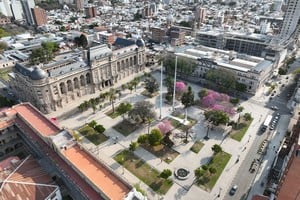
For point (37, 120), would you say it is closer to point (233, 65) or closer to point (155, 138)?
point (155, 138)

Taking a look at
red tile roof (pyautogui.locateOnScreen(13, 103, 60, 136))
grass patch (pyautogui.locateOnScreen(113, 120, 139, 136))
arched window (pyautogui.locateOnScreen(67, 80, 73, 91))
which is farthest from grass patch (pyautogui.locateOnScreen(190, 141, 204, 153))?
arched window (pyautogui.locateOnScreen(67, 80, 73, 91))

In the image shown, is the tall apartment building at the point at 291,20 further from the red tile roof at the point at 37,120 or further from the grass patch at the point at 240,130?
the red tile roof at the point at 37,120

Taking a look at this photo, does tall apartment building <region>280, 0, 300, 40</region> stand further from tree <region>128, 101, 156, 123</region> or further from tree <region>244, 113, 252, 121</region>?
tree <region>128, 101, 156, 123</region>

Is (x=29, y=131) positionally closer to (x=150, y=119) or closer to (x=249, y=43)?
(x=150, y=119)

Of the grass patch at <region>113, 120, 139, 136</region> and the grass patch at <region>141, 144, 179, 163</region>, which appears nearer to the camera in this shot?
the grass patch at <region>141, 144, 179, 163</region>

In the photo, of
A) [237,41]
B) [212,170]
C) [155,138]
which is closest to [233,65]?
[237,41]

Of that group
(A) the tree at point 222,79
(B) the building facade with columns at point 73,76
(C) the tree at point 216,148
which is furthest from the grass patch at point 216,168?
(B) the building facade with columns at point 73,76
